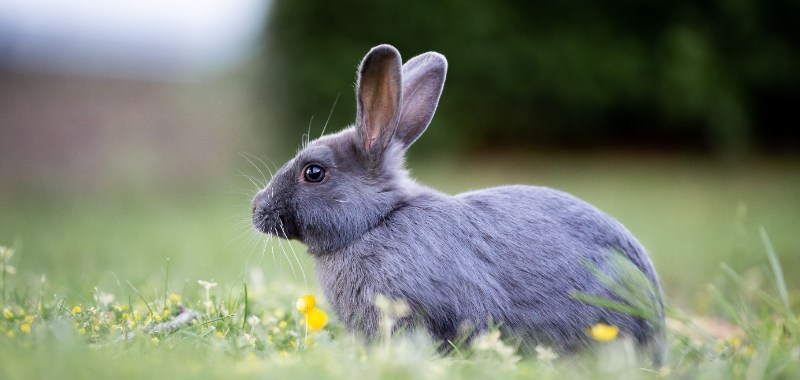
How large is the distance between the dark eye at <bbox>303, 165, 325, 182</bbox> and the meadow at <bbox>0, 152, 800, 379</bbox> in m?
0.44

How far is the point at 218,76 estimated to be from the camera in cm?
1516

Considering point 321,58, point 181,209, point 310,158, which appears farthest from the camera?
point 321,58

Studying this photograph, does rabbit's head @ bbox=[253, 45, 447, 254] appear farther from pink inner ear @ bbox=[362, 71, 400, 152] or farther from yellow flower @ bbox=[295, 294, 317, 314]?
yellow flower @ bbox=[295, 294, 317, 314]

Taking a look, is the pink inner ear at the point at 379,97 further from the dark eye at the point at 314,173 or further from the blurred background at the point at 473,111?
the blurred background at the point at 473,111

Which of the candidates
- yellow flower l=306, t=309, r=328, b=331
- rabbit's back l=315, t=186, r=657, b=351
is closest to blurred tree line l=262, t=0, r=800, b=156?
rabbit's back l=315, t=186, r=657, b=351

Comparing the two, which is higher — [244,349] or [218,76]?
[218,76]

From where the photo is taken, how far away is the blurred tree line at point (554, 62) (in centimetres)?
1384

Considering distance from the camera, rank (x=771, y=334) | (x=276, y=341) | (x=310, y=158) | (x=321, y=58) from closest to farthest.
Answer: (x=771, y=334) < (x=276, y=341) < (x=310, y=158) < (x=321, y=58)

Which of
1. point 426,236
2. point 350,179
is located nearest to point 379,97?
point 350,179

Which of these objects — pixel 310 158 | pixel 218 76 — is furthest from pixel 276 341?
pixel 218 76

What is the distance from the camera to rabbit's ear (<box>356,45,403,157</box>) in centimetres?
311

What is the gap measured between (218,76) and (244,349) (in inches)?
539

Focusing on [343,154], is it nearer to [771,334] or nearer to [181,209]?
[771,334]

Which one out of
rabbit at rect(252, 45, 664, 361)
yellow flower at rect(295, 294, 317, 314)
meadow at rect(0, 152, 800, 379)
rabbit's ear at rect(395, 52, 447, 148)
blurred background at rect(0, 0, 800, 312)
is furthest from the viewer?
blurred background at rect(0, 0, 800, 312)
